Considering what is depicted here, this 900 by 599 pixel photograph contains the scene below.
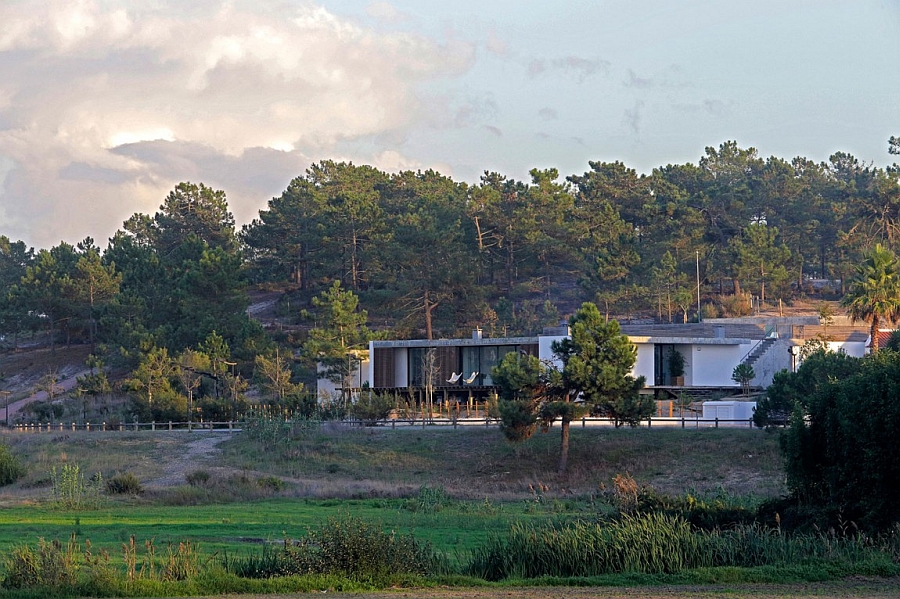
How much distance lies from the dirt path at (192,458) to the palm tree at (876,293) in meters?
35.6

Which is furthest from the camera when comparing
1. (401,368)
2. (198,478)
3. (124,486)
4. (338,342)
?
(338,342)

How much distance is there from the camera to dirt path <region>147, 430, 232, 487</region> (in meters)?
48.1

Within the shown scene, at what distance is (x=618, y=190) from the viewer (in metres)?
110

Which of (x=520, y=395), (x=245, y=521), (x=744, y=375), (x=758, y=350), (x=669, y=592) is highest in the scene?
(x=758, y=350)

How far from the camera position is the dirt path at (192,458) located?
4810 cm

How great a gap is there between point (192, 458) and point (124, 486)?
12.1 meters

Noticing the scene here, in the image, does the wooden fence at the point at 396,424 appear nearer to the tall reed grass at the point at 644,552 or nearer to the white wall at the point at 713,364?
the white wall at the point at 713,364

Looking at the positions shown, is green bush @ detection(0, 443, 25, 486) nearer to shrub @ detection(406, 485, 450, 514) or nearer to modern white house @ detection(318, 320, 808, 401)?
shrub @ detection(406, 485, 450, 514)

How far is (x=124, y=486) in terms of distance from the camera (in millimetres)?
42188

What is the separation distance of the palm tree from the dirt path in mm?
35611

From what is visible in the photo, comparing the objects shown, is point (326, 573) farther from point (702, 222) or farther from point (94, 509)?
point (702, 222)

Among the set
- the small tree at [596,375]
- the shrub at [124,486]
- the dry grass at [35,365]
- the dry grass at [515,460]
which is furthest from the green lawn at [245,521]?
the dry grass at [35,365]

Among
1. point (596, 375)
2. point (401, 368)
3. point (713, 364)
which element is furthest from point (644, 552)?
point (401, 368)

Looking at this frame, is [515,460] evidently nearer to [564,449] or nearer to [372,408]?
[564,449]
